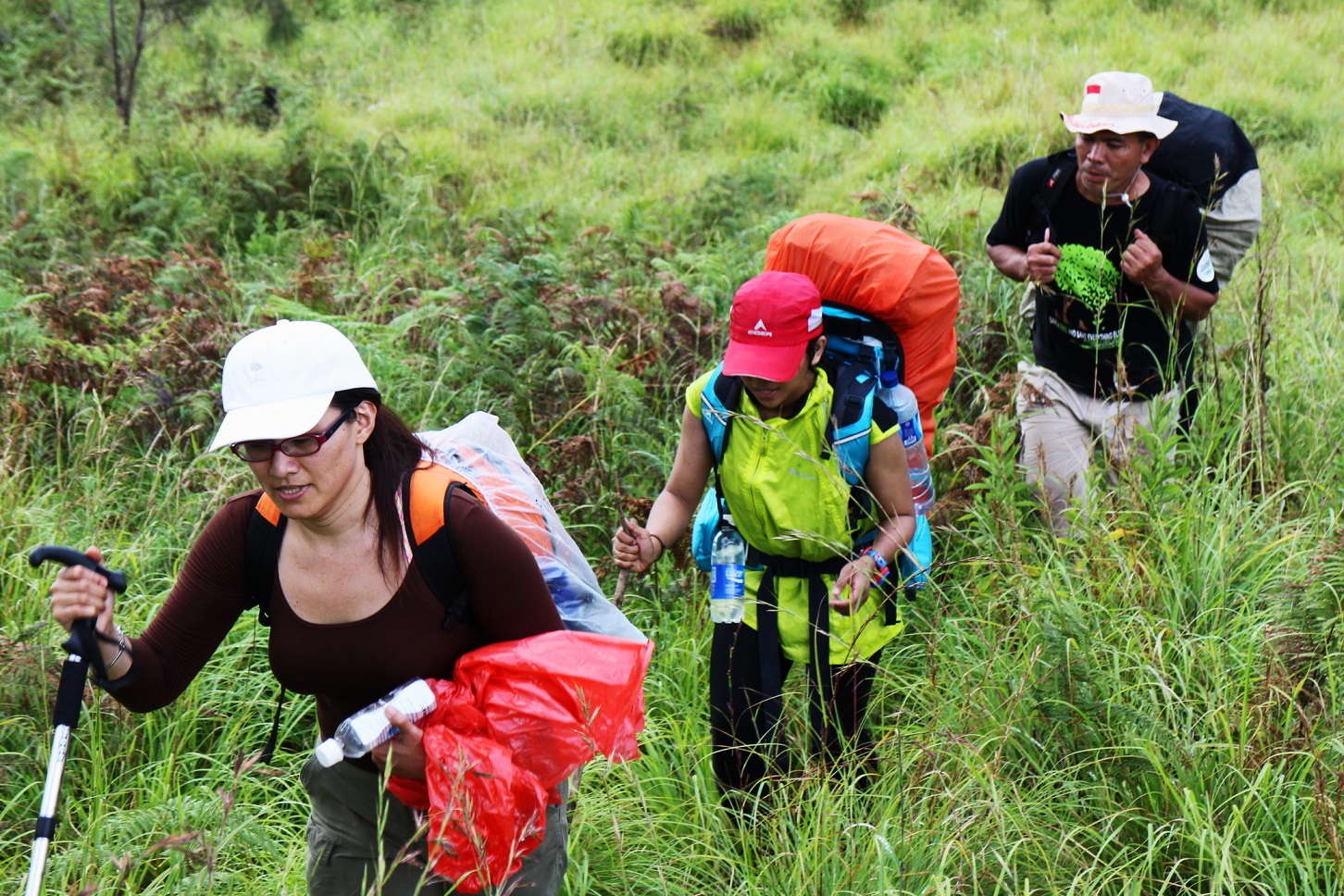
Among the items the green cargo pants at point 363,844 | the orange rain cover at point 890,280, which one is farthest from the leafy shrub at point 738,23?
the green cargo pants at point 363,844

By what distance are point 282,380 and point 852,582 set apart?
1640 mm

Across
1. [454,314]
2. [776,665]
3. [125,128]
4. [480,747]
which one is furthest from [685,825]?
[125,128]

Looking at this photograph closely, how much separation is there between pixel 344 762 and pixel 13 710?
1786 millimetres

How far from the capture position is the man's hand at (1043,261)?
437 centimetres

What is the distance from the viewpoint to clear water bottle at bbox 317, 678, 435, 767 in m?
2.32

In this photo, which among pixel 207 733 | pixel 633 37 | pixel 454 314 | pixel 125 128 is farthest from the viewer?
pixel 633 37

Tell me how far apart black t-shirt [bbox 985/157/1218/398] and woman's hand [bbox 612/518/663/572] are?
187 centimetres

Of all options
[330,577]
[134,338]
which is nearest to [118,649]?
[330,577]

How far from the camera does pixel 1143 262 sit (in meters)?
4.20

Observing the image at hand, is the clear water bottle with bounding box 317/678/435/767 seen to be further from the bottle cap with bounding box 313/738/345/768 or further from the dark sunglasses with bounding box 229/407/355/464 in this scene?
the dark sunglasses with bounding box 229/407/355/464

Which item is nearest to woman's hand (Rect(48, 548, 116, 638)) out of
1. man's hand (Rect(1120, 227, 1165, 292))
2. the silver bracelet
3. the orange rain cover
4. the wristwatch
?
the silver bracelet

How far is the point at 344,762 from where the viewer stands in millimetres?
2645

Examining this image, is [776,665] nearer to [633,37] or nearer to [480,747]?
[480,747]

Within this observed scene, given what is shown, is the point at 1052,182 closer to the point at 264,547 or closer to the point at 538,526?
the point at 538,526
